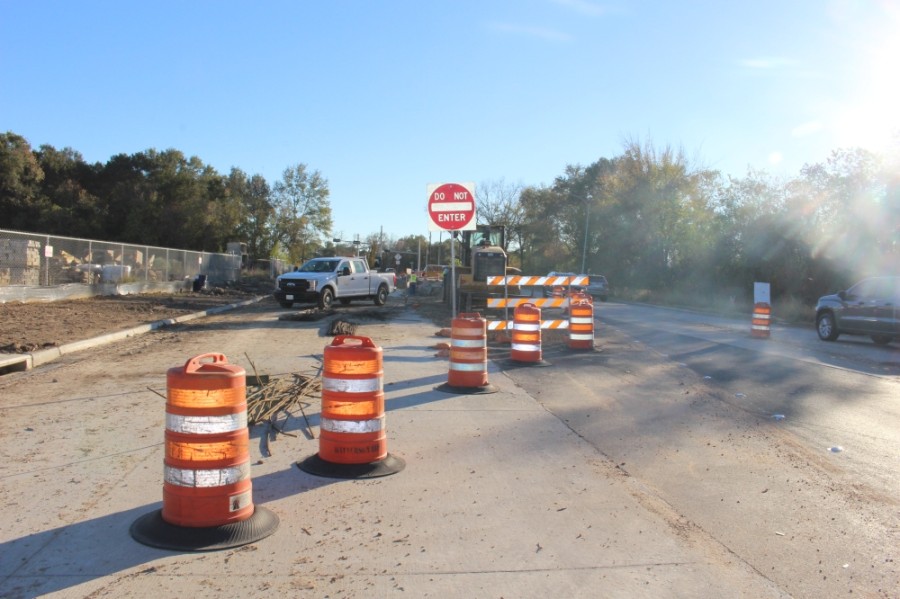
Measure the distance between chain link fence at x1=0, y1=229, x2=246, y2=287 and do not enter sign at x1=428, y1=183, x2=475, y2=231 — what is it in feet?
51.3

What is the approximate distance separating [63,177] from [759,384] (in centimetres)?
5117

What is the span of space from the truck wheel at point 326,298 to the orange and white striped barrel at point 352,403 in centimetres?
1958

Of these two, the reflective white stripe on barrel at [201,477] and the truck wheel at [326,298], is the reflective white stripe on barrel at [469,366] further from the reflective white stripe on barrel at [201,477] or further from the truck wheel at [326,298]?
the truck wheel at [326,298]

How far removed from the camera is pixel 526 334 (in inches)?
470

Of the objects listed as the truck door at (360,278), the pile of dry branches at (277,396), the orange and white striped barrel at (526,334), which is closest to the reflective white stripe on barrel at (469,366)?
the pile of dry branches at (277,396)

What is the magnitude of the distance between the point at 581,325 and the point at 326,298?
45.2 ft

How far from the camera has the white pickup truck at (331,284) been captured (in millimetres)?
24672

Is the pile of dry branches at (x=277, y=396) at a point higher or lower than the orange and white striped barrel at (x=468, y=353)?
lower

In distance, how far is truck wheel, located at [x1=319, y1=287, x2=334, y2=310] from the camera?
82.3 ft

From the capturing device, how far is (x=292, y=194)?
225ft

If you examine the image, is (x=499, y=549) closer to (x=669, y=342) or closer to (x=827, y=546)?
(x=827, y=546)

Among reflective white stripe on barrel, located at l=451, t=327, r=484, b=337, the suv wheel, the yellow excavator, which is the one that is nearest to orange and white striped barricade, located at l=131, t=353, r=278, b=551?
reflective white stripe on barrel, located at l=451, t=327, r=484, b=337

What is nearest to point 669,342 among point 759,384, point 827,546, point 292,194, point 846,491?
point 759,384

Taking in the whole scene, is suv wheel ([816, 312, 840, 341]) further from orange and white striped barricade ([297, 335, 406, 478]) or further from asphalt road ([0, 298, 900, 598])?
orange and white striped barricade ([297, 335, 406, 478])
